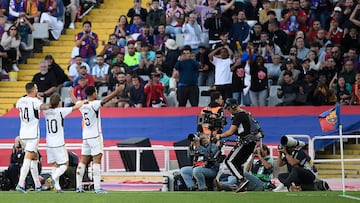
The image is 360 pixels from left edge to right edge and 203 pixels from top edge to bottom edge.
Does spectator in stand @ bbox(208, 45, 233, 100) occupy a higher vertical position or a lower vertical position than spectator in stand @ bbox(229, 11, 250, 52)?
lower

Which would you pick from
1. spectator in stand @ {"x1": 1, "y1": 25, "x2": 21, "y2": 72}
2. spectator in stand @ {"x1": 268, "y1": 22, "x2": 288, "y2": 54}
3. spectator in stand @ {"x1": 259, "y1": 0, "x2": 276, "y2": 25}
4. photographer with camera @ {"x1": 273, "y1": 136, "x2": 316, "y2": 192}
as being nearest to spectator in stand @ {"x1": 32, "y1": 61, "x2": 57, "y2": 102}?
spectator in stand @ {"x1": 1, "y1": 25, "x2": 21, "y2": 72}

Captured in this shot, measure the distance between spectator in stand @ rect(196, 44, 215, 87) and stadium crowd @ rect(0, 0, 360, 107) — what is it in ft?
0.09

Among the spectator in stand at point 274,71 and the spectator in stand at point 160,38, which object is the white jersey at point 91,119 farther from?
the spectator in stand at point 160,38

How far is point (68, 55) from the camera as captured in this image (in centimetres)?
3653

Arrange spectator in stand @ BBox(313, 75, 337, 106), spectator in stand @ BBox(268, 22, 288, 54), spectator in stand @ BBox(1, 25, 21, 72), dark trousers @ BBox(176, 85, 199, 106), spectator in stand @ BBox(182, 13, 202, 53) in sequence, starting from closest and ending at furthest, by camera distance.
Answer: spectator in stand @ BBox(313, 75, 337, 106) → dark trousers @ BBox(176, 85, 199, 106) → spectator in stand @ BBox(268, 22, 288, 54) → spectator in stand @ BBox(182, 13, 202, 53) → spectator in stand @ BBox(1, 25, 21, 72)

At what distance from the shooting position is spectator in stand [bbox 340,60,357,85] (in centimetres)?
3056

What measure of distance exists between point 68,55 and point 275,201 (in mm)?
16867

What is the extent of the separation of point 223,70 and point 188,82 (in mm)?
1049

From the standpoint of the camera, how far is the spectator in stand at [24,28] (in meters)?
35.6

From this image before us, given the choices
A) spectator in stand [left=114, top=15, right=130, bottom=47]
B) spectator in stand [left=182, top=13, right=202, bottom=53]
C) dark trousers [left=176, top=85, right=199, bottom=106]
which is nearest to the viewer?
dark trousers [left=176, top=85, right=199, bottom=106]

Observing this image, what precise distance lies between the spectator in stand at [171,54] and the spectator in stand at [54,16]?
4990 millimetres

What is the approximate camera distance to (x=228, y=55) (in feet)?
104

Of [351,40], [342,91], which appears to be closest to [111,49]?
[351,40]

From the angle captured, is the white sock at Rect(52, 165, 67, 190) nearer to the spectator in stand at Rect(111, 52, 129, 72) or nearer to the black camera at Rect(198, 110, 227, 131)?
the black camera at Rect(198, 110, 227, 131)
